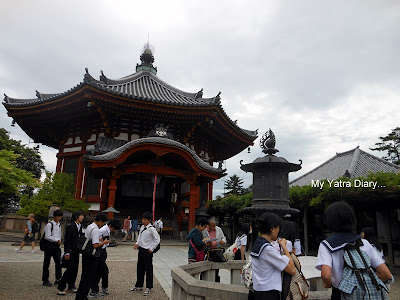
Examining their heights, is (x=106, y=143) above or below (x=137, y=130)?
below

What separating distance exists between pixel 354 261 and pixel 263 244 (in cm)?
77

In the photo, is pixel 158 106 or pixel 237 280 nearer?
pixel 237 280

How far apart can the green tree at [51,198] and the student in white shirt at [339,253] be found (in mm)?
13785

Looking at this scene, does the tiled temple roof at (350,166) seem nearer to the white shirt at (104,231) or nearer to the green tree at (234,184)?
the white shirt at (104,231)

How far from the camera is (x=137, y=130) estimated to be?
715 inches

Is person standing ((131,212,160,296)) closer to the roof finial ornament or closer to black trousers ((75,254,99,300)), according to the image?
black trousers ((75,254,99,300))

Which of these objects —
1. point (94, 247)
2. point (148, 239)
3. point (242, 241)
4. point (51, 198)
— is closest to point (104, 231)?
point (94, 247)

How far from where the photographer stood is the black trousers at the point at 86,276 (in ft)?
16.2

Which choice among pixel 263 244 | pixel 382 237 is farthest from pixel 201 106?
pixel 263 244

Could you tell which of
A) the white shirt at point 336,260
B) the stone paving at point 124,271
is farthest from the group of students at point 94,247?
the white shirt at point 336,260

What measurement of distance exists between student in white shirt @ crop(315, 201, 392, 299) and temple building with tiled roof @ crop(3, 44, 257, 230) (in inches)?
487

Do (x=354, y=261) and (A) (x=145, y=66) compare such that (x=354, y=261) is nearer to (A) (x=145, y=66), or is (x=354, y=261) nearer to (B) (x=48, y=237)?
(B) (x=48, y=237)

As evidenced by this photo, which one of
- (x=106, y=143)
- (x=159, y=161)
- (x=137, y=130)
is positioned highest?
(x=137, y=130)

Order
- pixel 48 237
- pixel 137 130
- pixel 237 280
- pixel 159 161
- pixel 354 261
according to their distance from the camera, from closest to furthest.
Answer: pixel 354 261 → pixel 237 280 → pixel 48 237 → pixel 159 161 → pixel 137 130
